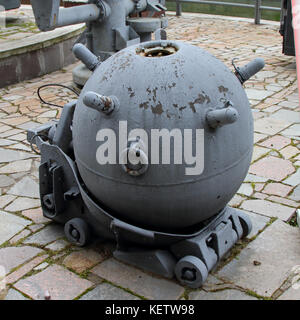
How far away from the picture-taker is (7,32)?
8.87 meters

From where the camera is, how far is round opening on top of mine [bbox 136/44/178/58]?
3094mm

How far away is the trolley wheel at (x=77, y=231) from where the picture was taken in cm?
348

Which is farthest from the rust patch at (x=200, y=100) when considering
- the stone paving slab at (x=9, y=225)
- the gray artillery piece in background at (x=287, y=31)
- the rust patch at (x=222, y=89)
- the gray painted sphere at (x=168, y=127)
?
the gray artillery piece in background at (x=287, y=31)

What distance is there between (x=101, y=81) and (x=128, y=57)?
0.72 feet

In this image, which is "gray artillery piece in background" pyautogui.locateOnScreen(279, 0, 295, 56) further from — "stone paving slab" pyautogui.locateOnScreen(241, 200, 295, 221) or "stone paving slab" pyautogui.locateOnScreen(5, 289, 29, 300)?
"stone paving slab" pyautogui.locateOnScreen(5, 289, 29, 300)

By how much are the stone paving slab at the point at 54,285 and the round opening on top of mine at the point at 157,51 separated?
1.48 meters

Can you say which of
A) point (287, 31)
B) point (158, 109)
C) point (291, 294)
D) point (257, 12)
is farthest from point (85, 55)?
point (257, 12)

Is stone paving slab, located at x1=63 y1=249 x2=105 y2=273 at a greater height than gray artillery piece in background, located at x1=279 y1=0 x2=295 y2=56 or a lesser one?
lesser

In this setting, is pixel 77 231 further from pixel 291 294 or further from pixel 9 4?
pixel 9 4

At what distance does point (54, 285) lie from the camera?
10.4ft

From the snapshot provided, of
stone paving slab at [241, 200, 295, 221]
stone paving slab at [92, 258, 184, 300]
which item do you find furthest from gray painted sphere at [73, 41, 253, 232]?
stone paving slab at [241, 200, 295, 221]

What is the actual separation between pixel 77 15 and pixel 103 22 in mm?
671

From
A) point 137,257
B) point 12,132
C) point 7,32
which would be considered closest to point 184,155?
point 137,257

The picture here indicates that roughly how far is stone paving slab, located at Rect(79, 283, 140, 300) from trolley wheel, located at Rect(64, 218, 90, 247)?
0.45 meters
